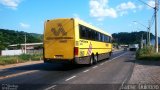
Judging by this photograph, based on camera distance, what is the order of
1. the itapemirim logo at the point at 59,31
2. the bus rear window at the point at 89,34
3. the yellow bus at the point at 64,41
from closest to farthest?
the yellow bus at the point at 64,41 < the itapemirim logo at the point at 59,31 < the bus rear window at the point at 89,34

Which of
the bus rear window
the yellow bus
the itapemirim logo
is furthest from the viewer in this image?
the bus rear window

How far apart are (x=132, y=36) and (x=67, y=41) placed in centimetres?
14385

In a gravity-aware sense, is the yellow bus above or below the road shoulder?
above

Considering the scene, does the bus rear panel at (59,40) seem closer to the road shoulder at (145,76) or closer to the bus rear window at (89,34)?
the bus rear window at (89,34)

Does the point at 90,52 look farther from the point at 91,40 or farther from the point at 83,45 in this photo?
the point at 83,45

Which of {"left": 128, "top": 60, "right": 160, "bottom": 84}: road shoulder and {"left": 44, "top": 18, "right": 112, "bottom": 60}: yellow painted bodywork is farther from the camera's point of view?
{"left": 44, "top": 18, "right": 112, "bottom": 60}: yellow painted bodywork

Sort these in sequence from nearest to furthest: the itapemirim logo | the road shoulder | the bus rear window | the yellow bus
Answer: the road shoulder
the yellow bus
the itapemirim logo
the bus rear window

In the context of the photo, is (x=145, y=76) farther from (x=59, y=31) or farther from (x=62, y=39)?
(x=59, y=31)

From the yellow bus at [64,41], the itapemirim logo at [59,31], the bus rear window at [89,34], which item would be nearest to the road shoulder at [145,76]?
the yellow bus at [64,41]

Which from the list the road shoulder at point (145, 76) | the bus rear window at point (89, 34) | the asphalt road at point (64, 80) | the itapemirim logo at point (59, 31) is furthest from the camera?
the bus rear window at point (89, 34)

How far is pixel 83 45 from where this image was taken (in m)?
24.2

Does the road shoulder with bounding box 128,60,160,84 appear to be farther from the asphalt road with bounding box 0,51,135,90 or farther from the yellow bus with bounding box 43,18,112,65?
the yellow bus with bounding box 43,18,112,65

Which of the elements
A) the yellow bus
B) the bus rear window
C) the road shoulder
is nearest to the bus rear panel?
the yellow bus

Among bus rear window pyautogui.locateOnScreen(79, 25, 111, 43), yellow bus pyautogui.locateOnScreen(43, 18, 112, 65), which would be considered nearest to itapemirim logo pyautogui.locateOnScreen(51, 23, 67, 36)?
yellow bus pyautogui.locateOnScreen(43, 18, 112, 65)
